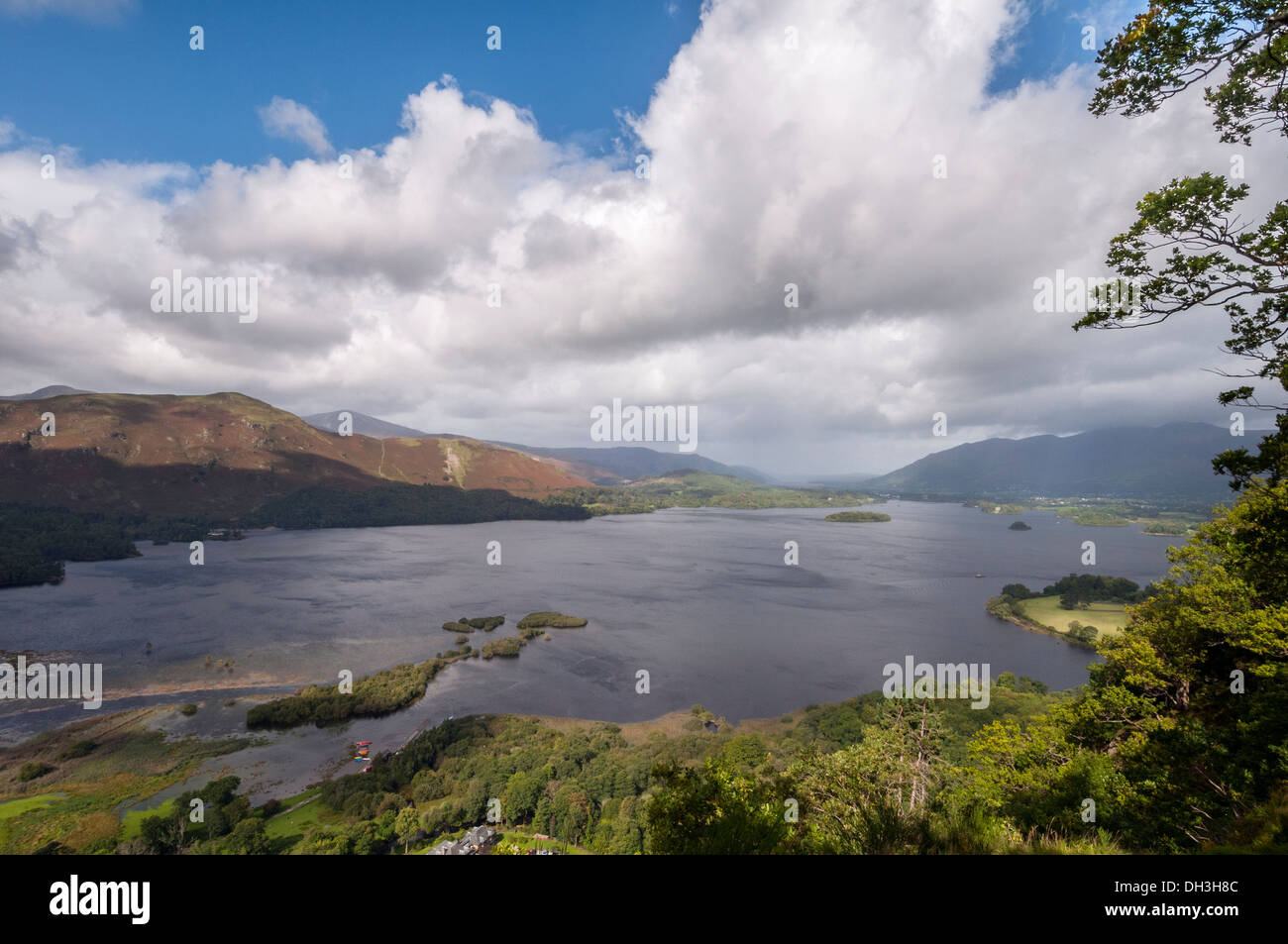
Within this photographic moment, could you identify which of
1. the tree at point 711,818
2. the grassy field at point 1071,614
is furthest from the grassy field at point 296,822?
the grassy field at point 1071,614

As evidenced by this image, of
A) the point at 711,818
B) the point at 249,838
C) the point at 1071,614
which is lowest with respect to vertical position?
the point at 1071,614

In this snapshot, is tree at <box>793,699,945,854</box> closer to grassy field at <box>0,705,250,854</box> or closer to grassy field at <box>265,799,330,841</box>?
grassy field at <box>265,799,330,841</box>

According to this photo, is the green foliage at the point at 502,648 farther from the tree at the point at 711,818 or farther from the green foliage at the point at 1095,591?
the green foliage at the point at 1095,591

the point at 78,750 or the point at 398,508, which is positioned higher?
the point at 398,508

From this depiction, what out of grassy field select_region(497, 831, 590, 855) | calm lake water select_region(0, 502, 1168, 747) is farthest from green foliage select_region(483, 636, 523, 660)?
grassy field select_region(497, 831, 590, 855)

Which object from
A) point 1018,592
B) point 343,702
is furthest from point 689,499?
point 343,702

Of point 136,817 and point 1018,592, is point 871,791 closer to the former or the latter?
point 136,817
